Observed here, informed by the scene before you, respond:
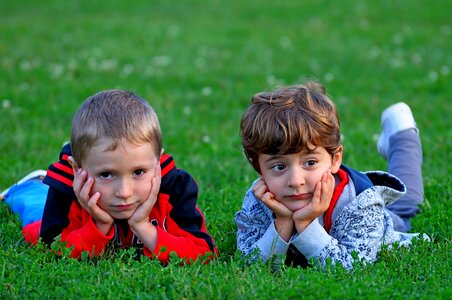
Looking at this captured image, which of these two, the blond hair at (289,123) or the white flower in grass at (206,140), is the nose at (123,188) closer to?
the blond hair at (289,123)

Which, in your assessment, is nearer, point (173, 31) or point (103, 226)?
point (103, 226)

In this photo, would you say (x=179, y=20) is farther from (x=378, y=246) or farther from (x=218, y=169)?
(x=378, y=246)

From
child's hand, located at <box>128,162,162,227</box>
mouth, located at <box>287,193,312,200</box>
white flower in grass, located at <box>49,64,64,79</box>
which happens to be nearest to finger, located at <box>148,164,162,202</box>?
child's hand, located at <box>128,162,162,227</box>

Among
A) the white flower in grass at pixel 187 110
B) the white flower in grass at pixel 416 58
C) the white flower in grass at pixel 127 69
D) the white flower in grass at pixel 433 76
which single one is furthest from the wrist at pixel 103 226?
the white flower in grass at pixel 416 58

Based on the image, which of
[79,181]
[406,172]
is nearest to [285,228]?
[79,181]

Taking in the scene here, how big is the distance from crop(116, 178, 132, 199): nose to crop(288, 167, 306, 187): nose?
105 cm

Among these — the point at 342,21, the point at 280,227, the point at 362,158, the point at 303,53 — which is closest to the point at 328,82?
the point at 303,53

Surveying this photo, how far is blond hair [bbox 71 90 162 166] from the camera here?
4641 millimetres

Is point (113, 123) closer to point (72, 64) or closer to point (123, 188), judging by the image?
point (123, 188)

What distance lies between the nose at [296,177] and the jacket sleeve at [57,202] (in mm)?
1549

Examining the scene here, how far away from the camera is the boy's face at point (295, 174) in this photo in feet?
15.3

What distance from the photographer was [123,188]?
4.65m

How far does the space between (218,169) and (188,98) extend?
134 inches

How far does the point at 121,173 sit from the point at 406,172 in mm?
A: 2810
